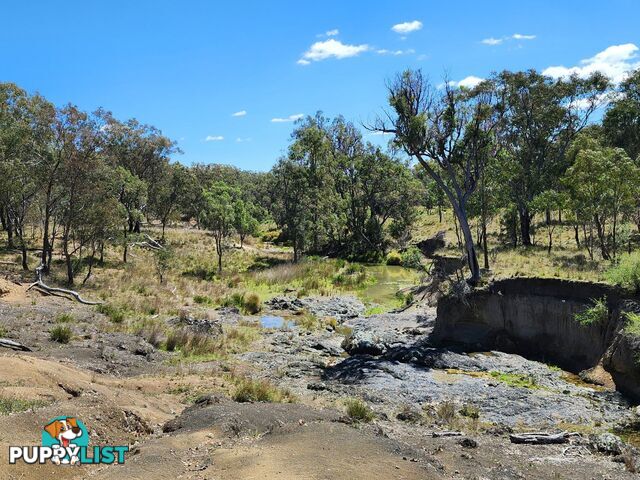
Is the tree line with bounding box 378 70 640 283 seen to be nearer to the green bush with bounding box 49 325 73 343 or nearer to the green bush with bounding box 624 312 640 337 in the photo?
the green bush with bounding box 624 312 640 337


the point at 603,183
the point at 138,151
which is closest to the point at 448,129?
the point at 603,183

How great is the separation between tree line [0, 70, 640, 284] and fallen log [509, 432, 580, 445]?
1097 cm

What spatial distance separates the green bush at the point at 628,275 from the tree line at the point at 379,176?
6.11 meters

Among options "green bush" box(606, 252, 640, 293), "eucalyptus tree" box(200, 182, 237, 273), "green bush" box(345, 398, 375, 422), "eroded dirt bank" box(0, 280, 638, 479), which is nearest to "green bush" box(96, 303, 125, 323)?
"eroded dirt bank" box(0, 280, 638, 479)

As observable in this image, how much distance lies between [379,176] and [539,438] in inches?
1588

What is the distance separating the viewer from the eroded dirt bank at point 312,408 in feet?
26.6

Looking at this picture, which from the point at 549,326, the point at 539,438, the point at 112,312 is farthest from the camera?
the point at 112,312

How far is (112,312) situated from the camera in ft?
73.7

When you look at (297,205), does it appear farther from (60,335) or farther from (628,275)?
(628,275)

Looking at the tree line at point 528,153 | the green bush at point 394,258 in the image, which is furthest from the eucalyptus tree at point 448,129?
the green bush at point 394,258

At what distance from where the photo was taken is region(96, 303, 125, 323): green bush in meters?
21.5

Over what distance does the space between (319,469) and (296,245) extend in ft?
136

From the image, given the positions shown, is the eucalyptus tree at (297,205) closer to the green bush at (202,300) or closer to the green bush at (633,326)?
the green bush at (202,300)

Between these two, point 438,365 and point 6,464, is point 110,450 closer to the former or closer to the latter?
point 6,464
